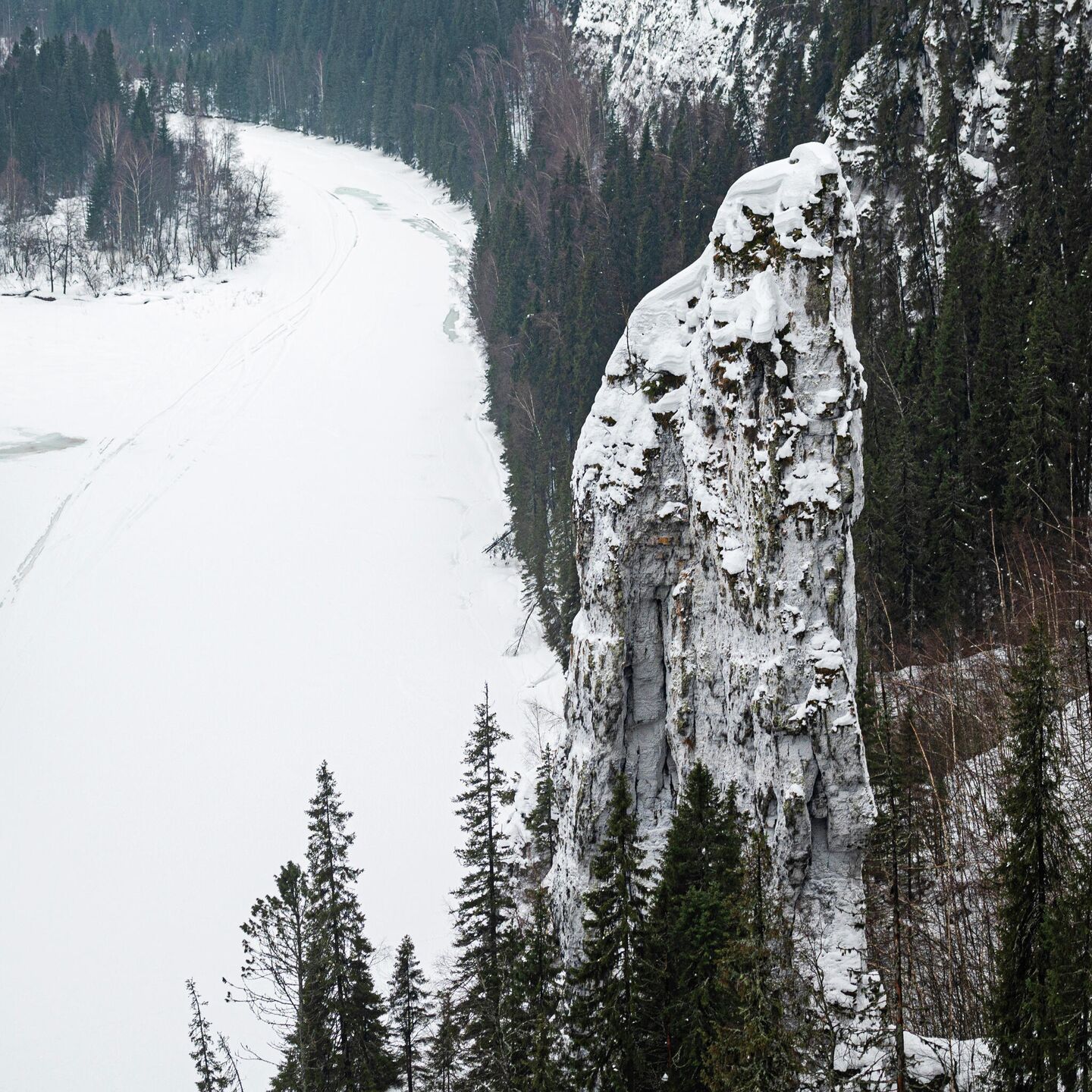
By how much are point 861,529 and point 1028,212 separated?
49.2 feet

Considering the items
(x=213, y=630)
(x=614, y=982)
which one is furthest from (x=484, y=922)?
(x=213, y=630)

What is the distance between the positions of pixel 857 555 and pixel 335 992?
67.1ft

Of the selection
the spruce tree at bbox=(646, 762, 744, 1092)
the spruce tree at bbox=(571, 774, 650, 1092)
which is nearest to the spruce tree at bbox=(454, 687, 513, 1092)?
the spruce tree at bbox=(571, 774, 650, 1092)

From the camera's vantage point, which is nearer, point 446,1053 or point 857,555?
point 446,1053

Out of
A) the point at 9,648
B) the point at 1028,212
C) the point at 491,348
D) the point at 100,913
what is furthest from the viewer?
the point at 491,348

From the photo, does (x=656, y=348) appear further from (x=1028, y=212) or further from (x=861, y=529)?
(x=1028, y=212)

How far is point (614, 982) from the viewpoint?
1445 centimetres

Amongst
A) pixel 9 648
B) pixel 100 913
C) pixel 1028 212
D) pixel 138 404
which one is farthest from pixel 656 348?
pixel 138 404

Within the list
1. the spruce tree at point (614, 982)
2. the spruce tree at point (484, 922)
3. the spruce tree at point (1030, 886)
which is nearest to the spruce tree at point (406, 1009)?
the spruce tree at point (484, 922)

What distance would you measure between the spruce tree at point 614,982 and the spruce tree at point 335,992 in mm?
6960

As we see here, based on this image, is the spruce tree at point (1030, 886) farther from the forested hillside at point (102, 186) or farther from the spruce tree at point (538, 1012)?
the forested hillside at point (102, 186)

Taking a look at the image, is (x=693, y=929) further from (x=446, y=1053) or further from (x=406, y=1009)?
(x=406, y=1009)

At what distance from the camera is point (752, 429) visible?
598 inches

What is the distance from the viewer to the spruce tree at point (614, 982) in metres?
14.3
